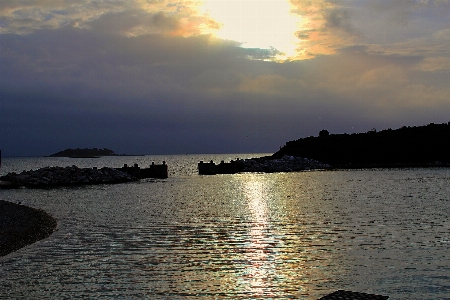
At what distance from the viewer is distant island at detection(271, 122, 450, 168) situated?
111688mm

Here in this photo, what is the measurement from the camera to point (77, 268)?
1462cm

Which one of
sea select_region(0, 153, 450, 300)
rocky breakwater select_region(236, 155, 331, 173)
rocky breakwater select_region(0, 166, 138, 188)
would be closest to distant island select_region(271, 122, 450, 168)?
rocky breakwater select_region(236, 155, 331, 173)

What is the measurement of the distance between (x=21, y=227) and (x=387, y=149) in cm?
10599

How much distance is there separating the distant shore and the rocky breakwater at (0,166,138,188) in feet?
108

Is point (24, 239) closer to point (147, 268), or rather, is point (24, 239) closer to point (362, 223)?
point (147, 268)

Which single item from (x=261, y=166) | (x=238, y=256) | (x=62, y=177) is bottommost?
(x=238, y=256)

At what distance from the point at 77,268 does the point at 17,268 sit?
1939mm

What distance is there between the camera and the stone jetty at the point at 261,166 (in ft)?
305

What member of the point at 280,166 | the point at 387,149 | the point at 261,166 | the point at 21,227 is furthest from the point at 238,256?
the point at 387,149

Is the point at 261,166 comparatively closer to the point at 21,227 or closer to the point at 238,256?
the point at 21,227

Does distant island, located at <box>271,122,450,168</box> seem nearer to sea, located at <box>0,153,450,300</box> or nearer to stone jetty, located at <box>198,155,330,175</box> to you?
stone jetty, located at <box>198,155,330,175</box>

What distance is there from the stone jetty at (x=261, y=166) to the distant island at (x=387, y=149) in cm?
876

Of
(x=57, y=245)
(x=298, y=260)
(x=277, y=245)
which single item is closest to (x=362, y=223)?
(x=277, y=245)

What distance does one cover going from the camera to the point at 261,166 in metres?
99.4
